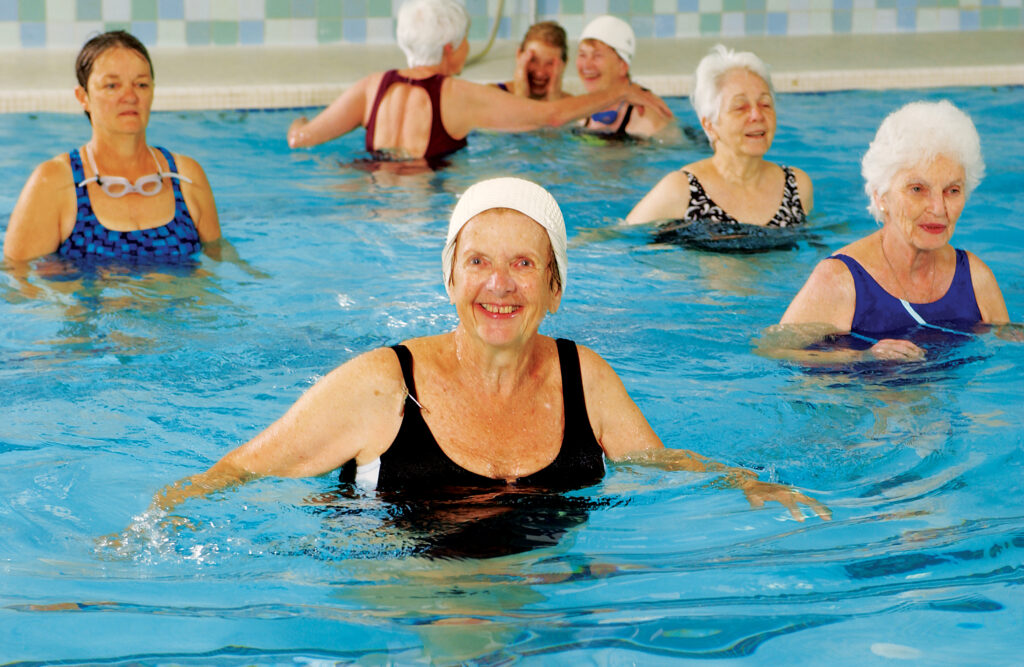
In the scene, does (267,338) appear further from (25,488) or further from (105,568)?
(105,568)

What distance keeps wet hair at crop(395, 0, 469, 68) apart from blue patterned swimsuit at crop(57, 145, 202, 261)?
2.26 meters

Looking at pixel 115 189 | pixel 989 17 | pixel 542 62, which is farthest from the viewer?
pixel 989 17

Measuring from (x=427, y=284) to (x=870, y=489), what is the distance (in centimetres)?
282

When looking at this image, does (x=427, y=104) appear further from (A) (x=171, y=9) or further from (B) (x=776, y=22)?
(B) (x=776, y=22)

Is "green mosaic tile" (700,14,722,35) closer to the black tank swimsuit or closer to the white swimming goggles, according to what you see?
the white swimming goggles

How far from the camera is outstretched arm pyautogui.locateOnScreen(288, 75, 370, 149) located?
25.7ft

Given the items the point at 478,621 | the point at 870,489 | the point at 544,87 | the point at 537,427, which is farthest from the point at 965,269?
the point at 544,87

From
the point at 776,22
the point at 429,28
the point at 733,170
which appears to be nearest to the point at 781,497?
the point at 733,170

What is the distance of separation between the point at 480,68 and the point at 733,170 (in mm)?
5253

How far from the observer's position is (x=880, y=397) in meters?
4.43

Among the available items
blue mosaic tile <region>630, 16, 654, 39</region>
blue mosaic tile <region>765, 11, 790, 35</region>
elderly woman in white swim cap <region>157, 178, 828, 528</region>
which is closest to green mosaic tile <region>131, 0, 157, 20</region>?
blue mosaic tile <region>630, 16, 654, 39</region>

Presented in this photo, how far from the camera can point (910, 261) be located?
4703mm

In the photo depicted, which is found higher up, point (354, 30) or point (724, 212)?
point (354, 30)

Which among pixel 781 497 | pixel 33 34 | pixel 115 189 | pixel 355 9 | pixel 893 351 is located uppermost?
pixel 355 9
